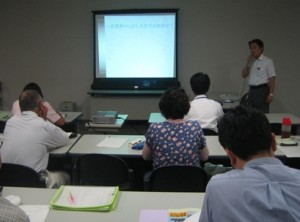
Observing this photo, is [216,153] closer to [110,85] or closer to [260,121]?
[260,121]

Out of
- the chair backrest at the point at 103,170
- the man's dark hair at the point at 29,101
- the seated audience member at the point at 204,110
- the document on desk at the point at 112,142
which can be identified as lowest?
the chair backrest at the point at 103,170

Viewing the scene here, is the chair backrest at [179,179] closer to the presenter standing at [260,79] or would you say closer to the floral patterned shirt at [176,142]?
the floral patterned shirt at [176,142]

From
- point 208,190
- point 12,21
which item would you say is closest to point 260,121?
point 208,190

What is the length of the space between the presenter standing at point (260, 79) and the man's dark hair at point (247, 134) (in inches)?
179

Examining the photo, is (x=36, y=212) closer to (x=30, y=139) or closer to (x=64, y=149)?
(x=30, y=139)

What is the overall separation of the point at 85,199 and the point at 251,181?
3.53ft

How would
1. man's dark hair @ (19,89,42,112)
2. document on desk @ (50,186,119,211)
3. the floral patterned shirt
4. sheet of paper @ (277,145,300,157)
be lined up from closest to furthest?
document on desk @ (50,186,119,211) < the floral patterned shirt < man's dark hair @ (19,89,42,112) < sheet of paper @ (277,145,300,157)

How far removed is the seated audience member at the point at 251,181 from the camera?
43.3 inches

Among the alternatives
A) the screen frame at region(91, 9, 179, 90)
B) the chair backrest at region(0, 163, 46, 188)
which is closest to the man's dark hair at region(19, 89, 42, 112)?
the chair backrest at region(0, 163, 46, 188)

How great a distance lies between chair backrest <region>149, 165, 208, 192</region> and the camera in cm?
230

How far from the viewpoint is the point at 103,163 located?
2.64 meters

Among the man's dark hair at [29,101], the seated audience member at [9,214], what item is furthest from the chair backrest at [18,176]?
the seated audience member at [9,214]

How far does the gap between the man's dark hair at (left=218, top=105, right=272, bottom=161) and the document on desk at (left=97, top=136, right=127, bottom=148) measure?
6.51 feet

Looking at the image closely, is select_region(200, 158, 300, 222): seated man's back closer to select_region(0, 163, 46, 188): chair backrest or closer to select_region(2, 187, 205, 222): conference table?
select_region(2, 187, 205, 222): conference table
